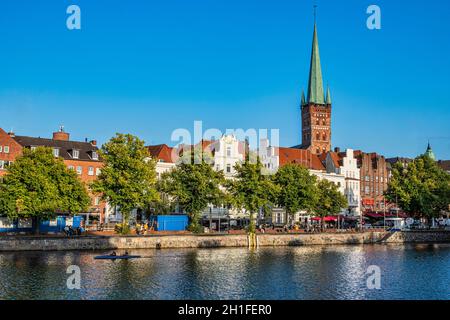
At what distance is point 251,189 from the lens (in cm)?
9319

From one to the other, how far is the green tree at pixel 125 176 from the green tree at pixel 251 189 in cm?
1589

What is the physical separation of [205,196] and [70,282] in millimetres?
43443

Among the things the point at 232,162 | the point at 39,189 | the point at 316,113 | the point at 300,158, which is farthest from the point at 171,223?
the point at 316,113

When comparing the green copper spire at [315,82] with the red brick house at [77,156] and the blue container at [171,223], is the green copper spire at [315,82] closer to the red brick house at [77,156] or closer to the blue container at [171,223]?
the red brick house at [77,156]

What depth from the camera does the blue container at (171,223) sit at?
9194 cm

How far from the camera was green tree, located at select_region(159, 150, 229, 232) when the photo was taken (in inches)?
3521

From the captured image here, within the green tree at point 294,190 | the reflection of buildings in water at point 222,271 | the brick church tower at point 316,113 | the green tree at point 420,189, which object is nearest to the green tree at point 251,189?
the green tree at point 294,190

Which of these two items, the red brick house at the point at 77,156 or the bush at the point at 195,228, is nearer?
the bush at the point at 195,228

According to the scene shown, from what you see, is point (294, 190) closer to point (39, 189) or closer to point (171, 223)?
point (171, 223)

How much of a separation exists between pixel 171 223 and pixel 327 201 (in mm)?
31370
